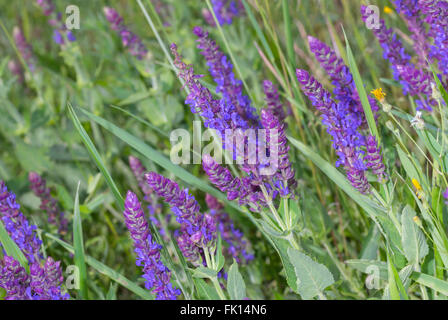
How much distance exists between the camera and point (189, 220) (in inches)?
53.5

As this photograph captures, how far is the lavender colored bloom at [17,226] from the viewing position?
4.99 feet

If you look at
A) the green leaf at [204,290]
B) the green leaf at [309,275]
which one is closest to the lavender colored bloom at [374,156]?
the green leaf at [309,275]

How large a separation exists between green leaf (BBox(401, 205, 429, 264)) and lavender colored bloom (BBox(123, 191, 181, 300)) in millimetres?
623

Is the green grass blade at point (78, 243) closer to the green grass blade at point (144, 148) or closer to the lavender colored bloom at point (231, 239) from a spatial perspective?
the green grass blade at point (144, 148)

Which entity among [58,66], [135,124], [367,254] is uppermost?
[58,66]

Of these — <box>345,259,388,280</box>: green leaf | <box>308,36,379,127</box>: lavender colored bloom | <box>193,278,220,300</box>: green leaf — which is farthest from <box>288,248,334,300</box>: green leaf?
<box>308,36,379,127</box>: lavender colored bloom

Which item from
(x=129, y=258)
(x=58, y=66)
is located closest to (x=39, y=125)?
(x=58, y=66)

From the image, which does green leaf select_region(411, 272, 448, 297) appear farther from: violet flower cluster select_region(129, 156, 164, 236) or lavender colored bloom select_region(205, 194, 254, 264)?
violet flower cluster select_region(129, 156, 164, 236)

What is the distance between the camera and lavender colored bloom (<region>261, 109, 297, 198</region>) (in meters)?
1.29

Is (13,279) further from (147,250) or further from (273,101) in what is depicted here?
(273,101)

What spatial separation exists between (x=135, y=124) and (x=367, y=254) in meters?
1.49

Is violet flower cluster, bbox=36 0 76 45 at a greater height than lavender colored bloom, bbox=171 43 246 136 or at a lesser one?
greater
